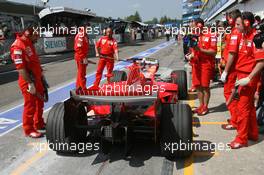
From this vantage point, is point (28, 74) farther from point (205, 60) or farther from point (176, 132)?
point (205, 60)

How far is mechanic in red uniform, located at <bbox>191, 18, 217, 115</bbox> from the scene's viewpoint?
6.55 metres

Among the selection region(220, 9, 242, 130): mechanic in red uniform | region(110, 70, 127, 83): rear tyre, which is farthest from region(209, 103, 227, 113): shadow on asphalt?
region(110, 70, 127, 83): rear tyre

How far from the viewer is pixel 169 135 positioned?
4508 mm

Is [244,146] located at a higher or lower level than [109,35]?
lower

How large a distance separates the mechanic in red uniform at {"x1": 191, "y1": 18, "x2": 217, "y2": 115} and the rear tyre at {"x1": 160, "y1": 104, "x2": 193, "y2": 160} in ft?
7.07

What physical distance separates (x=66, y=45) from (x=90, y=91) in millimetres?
21158

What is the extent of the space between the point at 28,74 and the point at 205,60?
3.33 m

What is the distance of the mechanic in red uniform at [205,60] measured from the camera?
6.55 meters

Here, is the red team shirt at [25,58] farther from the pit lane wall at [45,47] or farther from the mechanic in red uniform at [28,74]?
the pit lane wall at [45,47]

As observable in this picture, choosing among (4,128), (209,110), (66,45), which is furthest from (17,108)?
(66,45)

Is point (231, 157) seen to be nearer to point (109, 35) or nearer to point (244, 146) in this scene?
point (244, 146)

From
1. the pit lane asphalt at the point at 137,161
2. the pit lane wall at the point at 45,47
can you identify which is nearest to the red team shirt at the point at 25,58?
the pit lane asphalt at the point at 137,161

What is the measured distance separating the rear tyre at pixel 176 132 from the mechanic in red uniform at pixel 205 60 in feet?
7.07

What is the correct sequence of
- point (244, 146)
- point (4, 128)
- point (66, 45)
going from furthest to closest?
point (66, 45) → point (4, 128) → point (244, 146)
